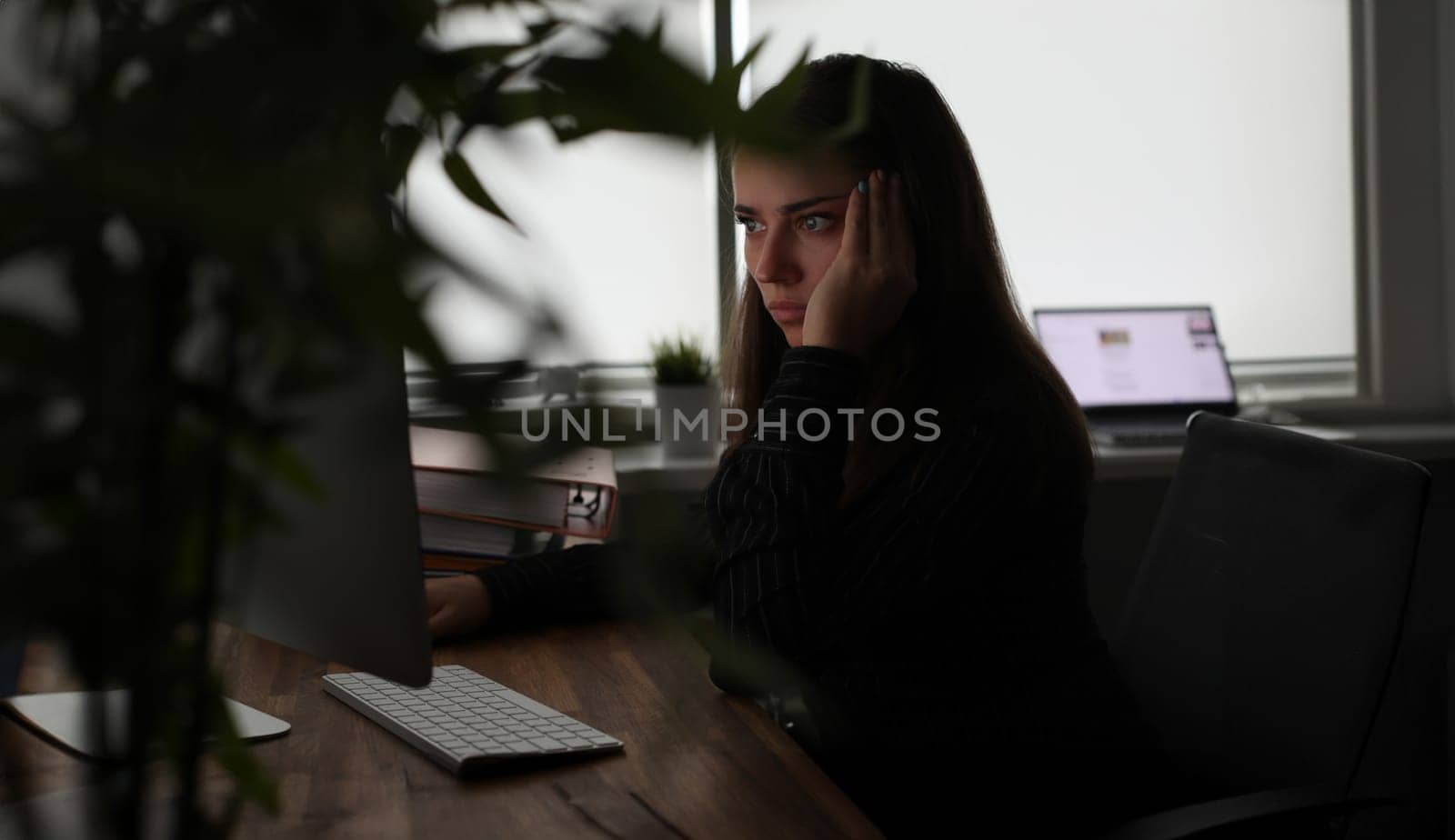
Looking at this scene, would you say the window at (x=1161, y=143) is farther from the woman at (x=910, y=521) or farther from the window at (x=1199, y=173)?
the woman at (x=910, y=521)

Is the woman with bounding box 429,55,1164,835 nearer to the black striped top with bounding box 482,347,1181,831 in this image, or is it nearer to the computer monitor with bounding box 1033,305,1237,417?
the black striped top with bounding box 482,347,1181,831

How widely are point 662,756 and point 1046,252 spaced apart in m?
1.92

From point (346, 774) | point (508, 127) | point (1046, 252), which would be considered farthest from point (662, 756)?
point (1046, 252)

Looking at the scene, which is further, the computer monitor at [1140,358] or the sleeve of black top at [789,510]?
the computer monitor at [1140,358]

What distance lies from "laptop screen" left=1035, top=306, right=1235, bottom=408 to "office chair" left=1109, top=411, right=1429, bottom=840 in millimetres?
1100

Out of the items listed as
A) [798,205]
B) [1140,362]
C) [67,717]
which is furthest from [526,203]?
[1140,362]

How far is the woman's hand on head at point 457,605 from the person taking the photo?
121cm

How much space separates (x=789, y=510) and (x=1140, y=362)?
1461mm

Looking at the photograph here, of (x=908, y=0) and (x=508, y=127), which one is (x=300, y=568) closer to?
(x=508, y=127)

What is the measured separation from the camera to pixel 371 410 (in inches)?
18.0

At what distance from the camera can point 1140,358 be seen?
2404 mm

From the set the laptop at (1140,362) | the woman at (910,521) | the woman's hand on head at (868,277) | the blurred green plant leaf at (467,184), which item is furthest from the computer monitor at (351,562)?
the laptop at (1140,362)

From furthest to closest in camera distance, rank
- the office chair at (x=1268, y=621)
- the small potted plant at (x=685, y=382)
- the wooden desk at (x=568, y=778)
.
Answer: the small potted plant at (x=685, y=382) → the office chair at (x=1268, y=621) → the wooden desk at (x=568, y=778)

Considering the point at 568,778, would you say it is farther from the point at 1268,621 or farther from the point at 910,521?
the point at 1268,621
